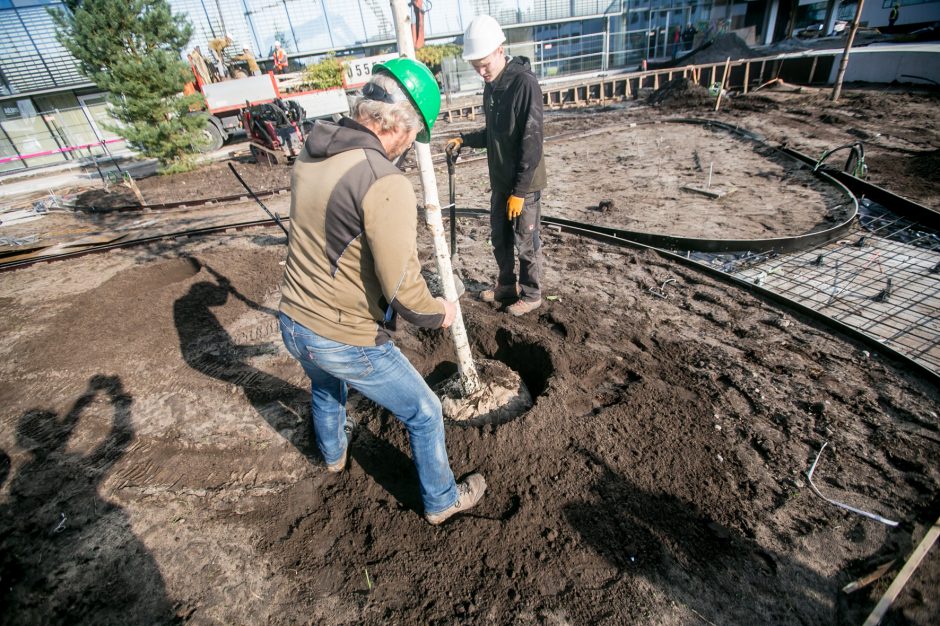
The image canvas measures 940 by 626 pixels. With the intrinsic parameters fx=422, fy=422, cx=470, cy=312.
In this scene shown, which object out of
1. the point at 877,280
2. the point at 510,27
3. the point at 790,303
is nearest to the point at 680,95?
the point at 877,280

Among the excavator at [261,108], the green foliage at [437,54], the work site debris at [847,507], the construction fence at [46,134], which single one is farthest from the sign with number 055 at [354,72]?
the work site debris at [847,507]

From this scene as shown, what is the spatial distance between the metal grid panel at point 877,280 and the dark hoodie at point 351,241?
13.5 feet

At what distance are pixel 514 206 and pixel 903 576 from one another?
3.33 m

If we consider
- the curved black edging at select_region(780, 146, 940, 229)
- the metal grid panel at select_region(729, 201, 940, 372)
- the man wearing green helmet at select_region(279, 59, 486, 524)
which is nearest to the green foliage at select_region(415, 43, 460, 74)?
the curved black edging at select_region(780, 146, 940, 229)

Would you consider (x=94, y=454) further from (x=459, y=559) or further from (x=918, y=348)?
(x=918, y=348)

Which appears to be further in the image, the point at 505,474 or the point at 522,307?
the point at 522,307

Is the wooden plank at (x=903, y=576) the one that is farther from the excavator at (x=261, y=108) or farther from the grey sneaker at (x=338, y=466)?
the excavator at (x=261, y=108)

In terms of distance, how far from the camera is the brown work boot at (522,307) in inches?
169

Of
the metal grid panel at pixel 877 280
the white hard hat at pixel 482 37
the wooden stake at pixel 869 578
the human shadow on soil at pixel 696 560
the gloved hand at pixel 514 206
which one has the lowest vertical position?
the metal grid panel at pixel 877 280

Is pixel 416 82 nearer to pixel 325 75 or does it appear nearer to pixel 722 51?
pixel 325 75

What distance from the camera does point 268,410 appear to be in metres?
3.42

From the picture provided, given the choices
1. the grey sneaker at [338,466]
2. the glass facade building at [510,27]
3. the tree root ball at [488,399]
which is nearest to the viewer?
the grey sneaker at [338,466]

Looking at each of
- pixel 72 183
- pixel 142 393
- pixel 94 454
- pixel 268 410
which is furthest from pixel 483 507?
pixel 72 183

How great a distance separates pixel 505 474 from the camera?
268cm
